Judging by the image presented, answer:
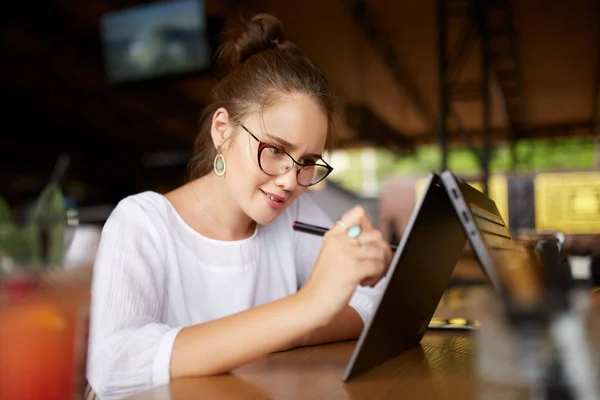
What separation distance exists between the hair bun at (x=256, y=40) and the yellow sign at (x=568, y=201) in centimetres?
1060

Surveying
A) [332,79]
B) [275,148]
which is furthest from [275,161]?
[332,79]

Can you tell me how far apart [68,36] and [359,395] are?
970 centimetres

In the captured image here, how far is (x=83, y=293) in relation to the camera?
0.50 meters

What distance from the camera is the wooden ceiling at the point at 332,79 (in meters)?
7.99

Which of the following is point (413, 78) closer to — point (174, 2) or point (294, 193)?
point (174, 2)

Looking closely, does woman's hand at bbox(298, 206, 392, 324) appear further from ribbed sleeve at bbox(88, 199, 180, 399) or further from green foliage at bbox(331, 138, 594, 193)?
green foliage at bbox(331, 138, 594, 193)

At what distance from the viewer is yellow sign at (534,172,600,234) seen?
10961 mm

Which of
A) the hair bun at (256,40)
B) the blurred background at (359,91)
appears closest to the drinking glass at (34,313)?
the hair bun at (256,40)

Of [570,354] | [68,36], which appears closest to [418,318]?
[570,354]

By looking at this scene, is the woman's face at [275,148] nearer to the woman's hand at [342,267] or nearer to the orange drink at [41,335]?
the woman's hand at [342,267]

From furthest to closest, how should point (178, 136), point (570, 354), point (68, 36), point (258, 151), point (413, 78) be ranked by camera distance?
1. point (178, 136)
2. point (413, 78)
3. point (68, 36)
4. point (258, 151)
5. point (570, 354)

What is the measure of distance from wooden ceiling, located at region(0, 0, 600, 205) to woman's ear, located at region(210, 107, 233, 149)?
14.6 ft

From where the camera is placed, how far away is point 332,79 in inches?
234

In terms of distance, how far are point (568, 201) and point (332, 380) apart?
1143 cm
